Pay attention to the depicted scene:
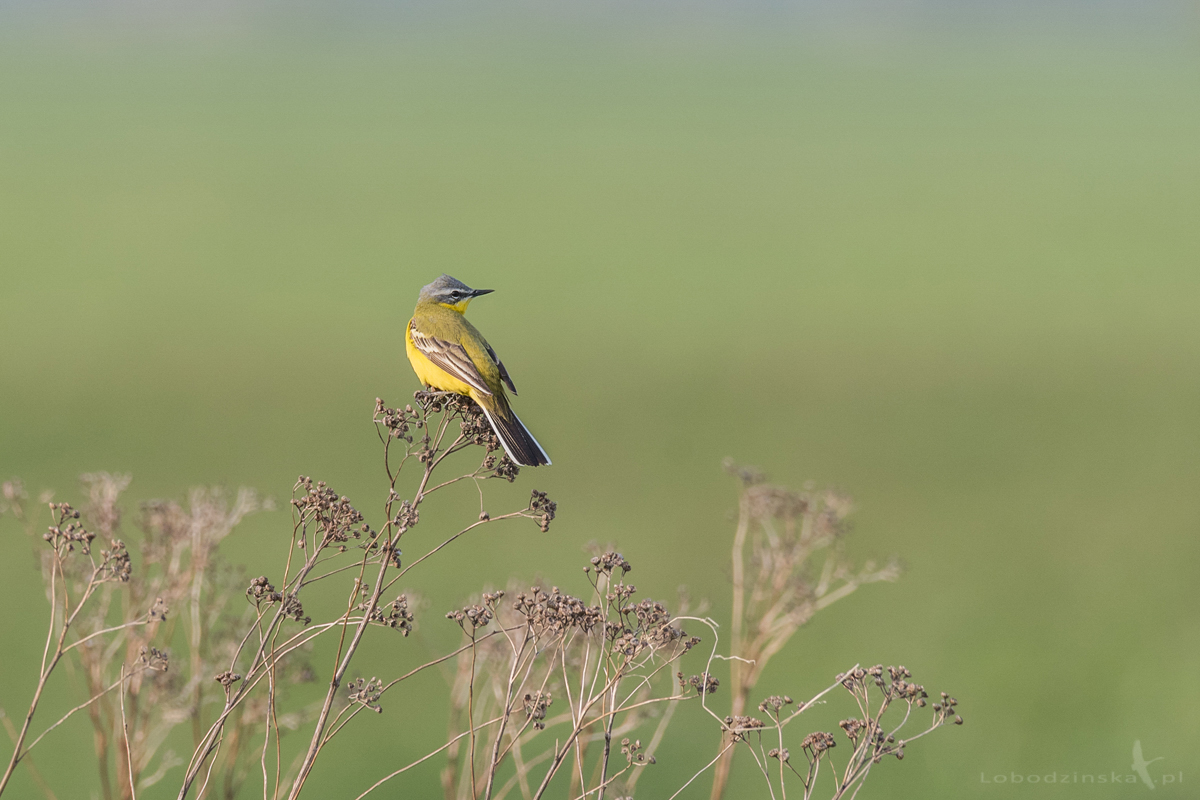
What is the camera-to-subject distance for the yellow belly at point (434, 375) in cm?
579

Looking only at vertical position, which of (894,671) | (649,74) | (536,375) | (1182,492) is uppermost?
(649,74)

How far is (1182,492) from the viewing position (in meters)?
22.4

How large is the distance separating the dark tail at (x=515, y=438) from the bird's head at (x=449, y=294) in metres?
1.96

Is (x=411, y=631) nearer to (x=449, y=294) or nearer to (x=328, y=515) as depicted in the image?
(x=328, y=515)

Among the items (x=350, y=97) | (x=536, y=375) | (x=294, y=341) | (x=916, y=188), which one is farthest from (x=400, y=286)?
(x=350, y=97)

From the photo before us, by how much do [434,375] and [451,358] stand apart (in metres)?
0.28

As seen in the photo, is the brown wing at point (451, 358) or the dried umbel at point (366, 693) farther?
the brown wing at point (451, 358)

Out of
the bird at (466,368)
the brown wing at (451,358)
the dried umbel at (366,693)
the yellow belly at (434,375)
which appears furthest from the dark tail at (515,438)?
the dried umbel at (366,693)

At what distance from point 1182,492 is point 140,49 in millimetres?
117959

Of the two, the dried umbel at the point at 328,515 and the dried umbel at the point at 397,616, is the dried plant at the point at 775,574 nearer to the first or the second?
the dried umbel at the point at 397,616

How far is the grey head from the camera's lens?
7.31 m

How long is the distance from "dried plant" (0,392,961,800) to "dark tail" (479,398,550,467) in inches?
→ 3.1

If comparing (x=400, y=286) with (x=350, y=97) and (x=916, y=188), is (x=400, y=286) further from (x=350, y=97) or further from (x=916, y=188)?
(x=350, y=97)

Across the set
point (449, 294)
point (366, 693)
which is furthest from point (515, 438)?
point (449, 294)
